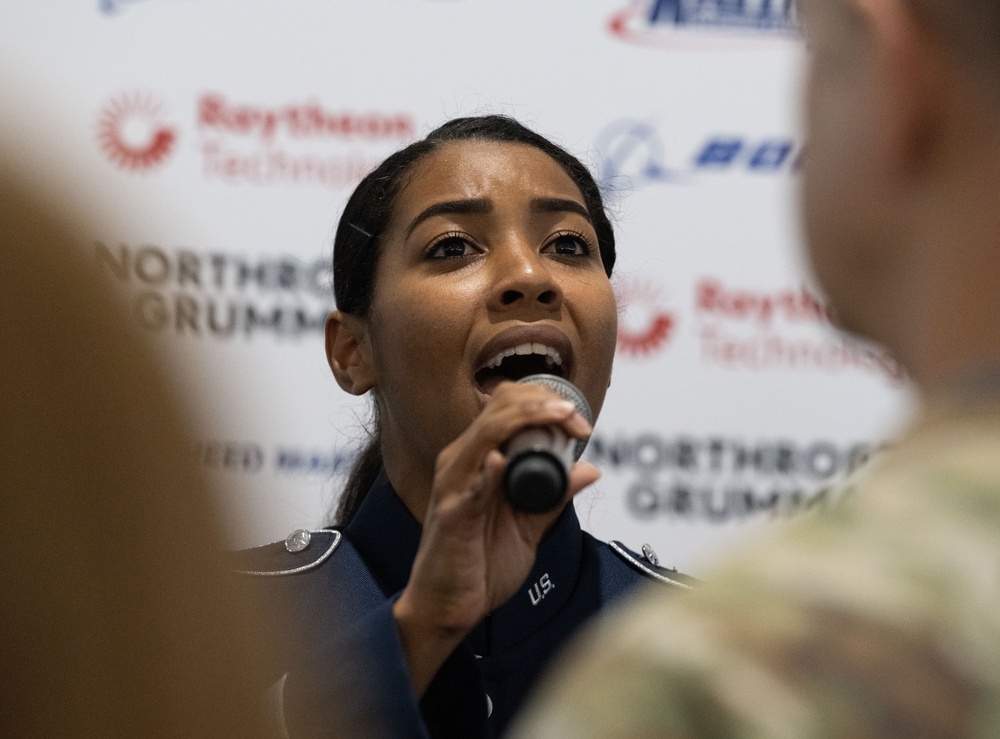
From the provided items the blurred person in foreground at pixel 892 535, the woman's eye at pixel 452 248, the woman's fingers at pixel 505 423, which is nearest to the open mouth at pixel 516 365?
the woman's eye at pixel 452 248

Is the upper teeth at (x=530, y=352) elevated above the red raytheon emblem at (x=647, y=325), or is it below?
above

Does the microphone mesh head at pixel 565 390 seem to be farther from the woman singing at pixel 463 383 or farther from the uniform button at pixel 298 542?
the uniform button at pixel 298 542

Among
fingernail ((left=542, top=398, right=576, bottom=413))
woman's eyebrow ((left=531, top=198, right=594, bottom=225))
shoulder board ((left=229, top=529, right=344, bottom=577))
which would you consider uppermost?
woman's eyebrow ((left=531, top=198, right=594, bottom=225))

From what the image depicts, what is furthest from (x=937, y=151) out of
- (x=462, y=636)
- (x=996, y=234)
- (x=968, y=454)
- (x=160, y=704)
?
(x=462, y=636)

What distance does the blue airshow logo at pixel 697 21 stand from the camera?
2516mm

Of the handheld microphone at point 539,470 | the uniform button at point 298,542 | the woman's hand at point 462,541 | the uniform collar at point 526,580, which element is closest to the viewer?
the handheld microphone at point 539,470

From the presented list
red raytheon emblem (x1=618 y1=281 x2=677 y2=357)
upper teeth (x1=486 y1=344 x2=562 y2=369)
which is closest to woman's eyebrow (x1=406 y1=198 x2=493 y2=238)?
upper teeth (x1=486 y1=344 x2=562 y2=369)

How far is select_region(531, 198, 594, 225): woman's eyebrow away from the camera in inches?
59.0

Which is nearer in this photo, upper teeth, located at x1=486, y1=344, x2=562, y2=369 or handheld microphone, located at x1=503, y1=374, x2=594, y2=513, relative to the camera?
handheld microphone, located at x1=503, y1=374, x2=594, y2=513

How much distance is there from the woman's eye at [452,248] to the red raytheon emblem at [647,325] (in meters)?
1.04

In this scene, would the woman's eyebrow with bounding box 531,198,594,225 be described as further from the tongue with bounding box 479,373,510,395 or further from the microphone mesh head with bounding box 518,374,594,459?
the microphone mesh head with bounding box 518,374,594,459

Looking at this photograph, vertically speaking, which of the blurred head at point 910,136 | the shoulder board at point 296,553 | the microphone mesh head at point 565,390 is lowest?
the shoulder board at point 296,553

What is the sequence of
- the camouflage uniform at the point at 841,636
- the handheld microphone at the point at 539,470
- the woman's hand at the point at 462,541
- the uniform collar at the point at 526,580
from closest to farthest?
1. the camouflage uniform at the point at 841,636
2. the handheld microphone at the point at 539,470
3. the woman's hand at the point at 462,541
4. the uniform collar at the point at 526,580

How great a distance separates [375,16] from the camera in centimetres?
257
